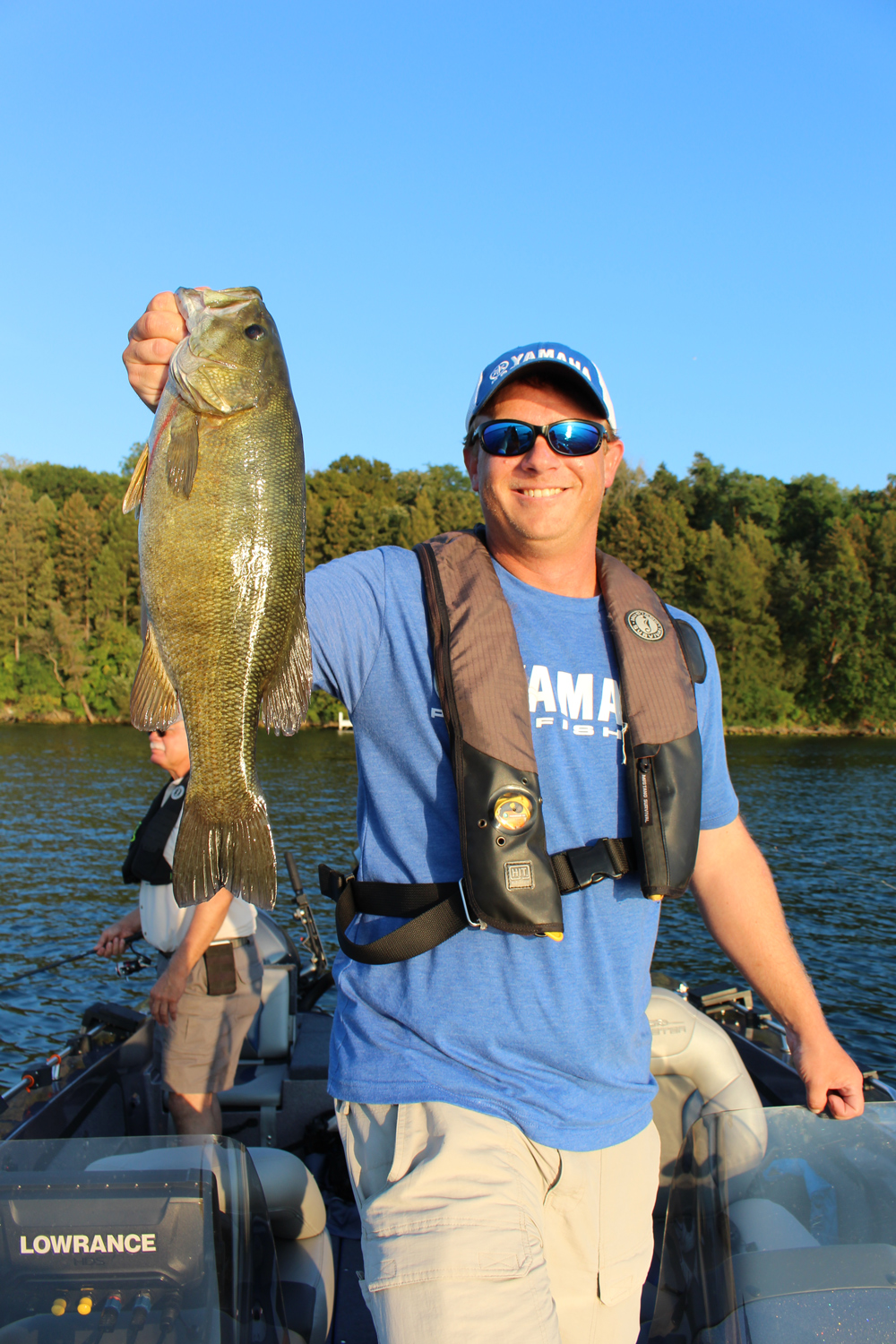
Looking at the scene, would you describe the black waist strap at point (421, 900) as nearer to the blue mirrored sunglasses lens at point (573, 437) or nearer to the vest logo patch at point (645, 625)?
the vest logo patch at point (645, 625)

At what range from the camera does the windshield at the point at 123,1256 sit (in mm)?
2111

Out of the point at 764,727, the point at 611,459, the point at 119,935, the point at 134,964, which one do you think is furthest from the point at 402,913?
the point at 764,727

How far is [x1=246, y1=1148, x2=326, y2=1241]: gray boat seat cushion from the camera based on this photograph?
3248 millimetres

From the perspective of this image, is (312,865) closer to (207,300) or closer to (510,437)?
(510,437)

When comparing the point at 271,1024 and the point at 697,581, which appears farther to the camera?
the point at 697,581

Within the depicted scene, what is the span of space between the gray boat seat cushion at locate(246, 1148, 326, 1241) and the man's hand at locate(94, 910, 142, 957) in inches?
114

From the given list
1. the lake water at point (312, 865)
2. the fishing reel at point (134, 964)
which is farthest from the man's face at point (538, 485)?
the lake water at point (312, 865)

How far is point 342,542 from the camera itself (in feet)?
225

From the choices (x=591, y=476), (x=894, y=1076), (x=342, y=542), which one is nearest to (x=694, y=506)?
(x=342, y=542)

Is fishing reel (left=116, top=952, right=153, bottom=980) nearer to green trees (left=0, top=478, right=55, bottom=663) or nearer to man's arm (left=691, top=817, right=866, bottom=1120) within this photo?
man's arm (left=691, top=817, right=866, bottom=1120)

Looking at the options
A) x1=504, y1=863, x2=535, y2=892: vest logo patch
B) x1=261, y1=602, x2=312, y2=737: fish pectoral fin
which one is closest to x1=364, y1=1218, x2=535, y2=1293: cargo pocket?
x1=504, y1=863, x2=535, y2=892: vest logo patch

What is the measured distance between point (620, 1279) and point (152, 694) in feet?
5.87

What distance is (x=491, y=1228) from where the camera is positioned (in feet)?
6.68

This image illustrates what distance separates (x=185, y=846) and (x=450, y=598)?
2.96 ft
